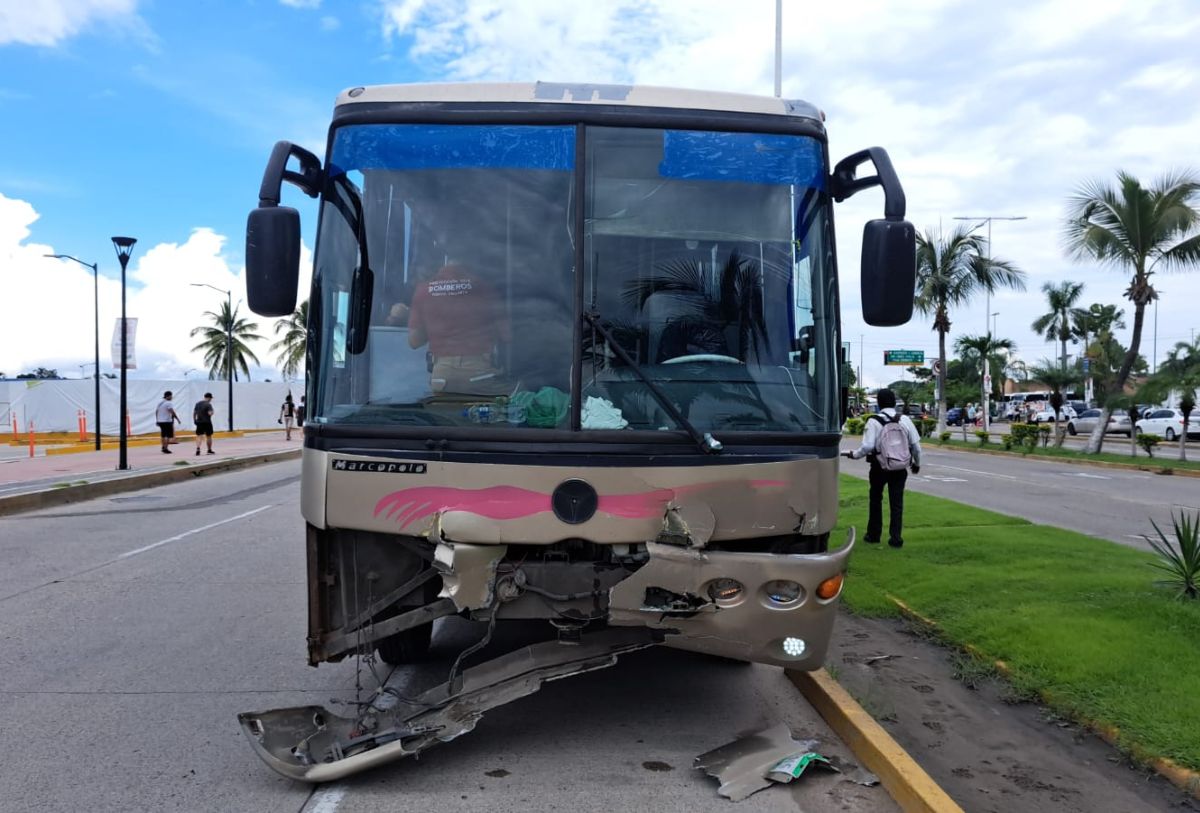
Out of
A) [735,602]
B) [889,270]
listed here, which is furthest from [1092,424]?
→ [735,602]

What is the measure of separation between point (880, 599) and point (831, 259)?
13.6 feet

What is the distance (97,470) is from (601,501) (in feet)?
66.7

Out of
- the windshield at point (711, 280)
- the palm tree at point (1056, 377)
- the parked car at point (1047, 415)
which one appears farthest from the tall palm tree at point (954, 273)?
the windshield at point (711, 280)

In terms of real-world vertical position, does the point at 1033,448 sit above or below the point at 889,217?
below

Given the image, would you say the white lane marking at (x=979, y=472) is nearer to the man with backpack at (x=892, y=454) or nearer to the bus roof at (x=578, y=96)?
the man with backpack at (x=892, y=454)

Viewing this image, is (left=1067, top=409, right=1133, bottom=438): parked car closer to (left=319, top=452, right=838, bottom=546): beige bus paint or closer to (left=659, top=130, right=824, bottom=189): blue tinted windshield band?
(left=659, top=130, right=824, bottom=189): blue tinted windshield band

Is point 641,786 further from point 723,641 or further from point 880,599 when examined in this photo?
point 880,599

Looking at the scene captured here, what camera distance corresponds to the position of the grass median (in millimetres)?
5074

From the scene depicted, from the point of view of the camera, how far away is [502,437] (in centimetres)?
450

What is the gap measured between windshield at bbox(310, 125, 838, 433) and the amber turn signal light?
2.36ft

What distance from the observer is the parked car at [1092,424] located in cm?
5103

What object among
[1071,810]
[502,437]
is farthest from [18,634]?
[1071,810]

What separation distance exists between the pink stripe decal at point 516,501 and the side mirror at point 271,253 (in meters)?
1.19

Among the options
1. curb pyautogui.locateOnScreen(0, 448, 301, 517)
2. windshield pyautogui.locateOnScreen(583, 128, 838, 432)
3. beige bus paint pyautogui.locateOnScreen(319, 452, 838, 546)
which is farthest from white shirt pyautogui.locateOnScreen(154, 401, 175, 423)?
windshield pyautogui.locateOnScreen(583, 128, 838, 432)
